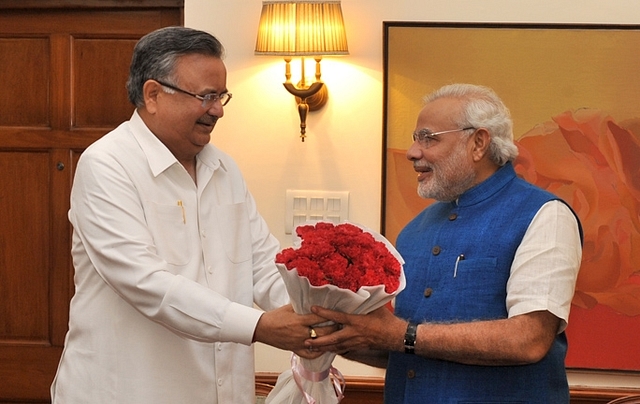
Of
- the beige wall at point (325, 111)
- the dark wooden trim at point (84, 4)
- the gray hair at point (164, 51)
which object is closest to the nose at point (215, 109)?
the gray hair at point (164, 51)

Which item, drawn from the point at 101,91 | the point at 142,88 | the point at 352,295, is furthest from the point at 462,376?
the point at 101,91

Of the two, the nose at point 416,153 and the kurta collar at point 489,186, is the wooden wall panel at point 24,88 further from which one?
the kurta collar at point 489,186

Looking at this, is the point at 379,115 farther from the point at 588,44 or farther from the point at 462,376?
the point at 462,376

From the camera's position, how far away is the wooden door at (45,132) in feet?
14.5

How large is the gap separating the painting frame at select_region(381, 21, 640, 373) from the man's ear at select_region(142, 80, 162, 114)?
5.40 ft

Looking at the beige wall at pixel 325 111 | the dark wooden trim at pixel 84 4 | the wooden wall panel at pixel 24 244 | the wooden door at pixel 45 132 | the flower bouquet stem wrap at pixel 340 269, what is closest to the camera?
the flower bouquet stem wrap at pixel 340 269

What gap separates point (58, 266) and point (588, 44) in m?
2.65

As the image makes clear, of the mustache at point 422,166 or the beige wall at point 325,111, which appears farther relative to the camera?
the beige wall at point 325,111

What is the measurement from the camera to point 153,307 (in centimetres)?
240

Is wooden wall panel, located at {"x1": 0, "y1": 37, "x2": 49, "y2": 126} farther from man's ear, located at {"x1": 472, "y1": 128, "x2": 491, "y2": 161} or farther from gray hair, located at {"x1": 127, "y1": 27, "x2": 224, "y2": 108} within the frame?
man's ear, located at {"x1": 472, "y1": 128, "x2": 491, "y2": 161}

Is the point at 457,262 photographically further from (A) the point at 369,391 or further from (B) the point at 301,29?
(A) the point at 369,391

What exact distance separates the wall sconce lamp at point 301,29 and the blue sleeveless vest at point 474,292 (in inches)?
60.0

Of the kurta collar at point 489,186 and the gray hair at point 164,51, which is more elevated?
the gray hair at point 164,51

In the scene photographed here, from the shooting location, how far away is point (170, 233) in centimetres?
252
